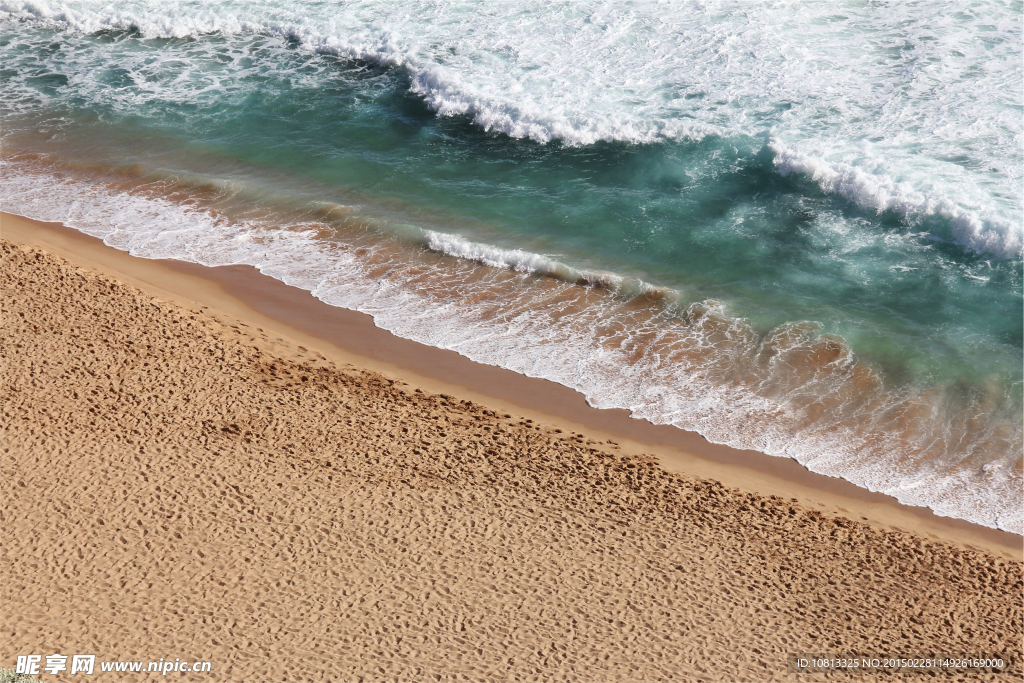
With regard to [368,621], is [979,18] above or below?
above

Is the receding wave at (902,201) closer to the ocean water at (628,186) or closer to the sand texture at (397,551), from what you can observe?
the ocean water at (628,186)

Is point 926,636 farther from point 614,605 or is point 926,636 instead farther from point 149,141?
point 149,141

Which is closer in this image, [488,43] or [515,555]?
[515,555]

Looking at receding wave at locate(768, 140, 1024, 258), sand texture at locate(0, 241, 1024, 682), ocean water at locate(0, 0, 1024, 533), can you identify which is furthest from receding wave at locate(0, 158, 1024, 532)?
receding wave at locate(768, 140, 1024, 258)

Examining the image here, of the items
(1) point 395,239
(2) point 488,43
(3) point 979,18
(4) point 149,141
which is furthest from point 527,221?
(3) point 979,18

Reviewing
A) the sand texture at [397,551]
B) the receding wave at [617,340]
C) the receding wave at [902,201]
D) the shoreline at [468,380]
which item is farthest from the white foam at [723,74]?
the sand texture at [397,551]

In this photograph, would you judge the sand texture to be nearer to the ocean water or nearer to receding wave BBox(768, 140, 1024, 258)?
the ocean water
